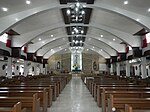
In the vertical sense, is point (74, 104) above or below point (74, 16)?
below

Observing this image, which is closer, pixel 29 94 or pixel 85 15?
pixel 29 94

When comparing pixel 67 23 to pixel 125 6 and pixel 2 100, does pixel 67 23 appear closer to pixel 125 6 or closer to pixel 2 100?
pixel 125 6

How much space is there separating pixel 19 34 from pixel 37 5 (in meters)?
7.17

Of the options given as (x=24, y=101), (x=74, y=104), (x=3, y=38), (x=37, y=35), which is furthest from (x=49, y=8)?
(x=24, y=101)

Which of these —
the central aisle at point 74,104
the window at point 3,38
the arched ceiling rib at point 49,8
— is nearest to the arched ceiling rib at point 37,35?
the window at point 3,38

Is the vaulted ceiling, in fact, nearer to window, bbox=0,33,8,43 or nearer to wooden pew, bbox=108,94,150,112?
window, bbox=0,33,8,43

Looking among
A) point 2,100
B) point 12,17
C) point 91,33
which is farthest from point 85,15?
point 2,100

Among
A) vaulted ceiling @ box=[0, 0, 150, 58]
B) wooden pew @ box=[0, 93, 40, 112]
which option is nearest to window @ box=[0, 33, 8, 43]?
vaulted ceiling @ box=[0, 0, 150, 58]

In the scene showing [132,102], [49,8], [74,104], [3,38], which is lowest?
[74,104]

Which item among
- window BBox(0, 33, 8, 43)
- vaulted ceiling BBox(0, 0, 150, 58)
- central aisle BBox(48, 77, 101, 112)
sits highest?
vaulted ceiling BBox(0, 0, 150, 58)

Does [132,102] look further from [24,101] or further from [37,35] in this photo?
[37,35]

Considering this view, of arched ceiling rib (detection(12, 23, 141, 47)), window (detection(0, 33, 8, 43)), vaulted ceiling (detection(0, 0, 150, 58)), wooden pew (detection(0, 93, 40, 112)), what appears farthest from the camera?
arched ceiling rib (detection(12, 23, 141, 47))

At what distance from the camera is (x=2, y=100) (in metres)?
4.89

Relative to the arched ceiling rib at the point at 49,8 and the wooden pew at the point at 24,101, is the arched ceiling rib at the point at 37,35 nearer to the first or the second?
the arched ceiling rib at the point at 49,8
